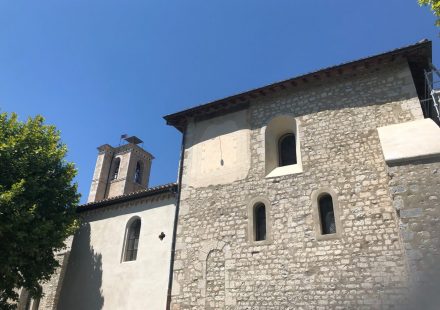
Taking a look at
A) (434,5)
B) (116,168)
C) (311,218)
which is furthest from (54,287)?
(116,168)

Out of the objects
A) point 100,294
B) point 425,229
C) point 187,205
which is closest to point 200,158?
point 187,205

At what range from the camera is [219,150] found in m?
12.8

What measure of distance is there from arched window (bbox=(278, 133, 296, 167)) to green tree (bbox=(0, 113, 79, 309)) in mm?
8030

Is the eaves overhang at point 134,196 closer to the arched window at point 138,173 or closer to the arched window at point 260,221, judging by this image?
the arched window at point 260,221

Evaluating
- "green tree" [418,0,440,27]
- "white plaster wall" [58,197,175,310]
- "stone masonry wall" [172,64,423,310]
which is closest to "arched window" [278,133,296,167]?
"stone masonry wall" [172,64,423,310]

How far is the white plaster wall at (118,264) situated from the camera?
500 inches

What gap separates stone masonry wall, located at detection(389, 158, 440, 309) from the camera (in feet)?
24.1

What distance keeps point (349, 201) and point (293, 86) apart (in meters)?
4.28

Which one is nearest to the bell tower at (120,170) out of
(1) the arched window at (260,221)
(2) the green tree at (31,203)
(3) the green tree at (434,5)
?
(2) the green tree at (31,203)

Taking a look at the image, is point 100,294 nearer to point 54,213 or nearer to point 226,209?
point 54,213

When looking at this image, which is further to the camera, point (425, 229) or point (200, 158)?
point (200, 158)

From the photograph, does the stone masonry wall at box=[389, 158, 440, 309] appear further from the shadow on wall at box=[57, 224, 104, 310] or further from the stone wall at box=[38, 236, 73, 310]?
the stone wall at box=[38, 236, 73, 310]

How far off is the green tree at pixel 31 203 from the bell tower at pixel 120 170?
23.6 m

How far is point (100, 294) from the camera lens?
13.8 metres
